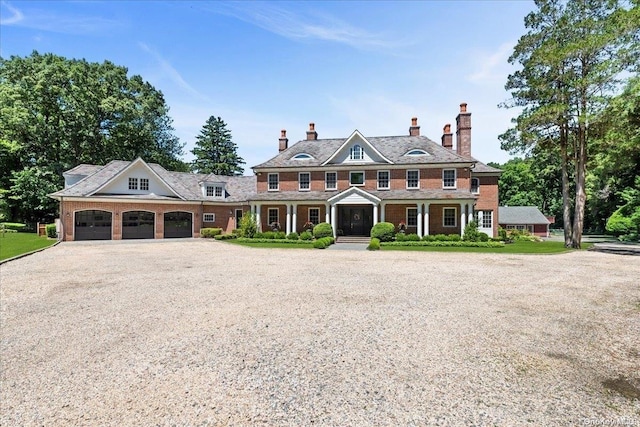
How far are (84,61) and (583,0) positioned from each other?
50877 millimetres

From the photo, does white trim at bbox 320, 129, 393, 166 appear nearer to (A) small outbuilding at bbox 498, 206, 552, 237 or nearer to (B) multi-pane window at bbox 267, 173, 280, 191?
(B) multi-pane window at bbox 267, 173, 280, 191

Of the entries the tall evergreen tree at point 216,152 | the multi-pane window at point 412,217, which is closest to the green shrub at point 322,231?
the multi-pane window at point 412,217

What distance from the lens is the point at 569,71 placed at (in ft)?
65.6

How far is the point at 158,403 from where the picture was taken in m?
3.79

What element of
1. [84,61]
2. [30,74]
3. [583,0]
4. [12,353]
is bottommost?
[12,353]

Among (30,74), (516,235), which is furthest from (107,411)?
(30,74)

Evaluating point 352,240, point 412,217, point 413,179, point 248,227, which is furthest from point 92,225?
point 413,179

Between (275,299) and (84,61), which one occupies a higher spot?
(84,61)

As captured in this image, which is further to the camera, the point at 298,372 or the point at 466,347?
the point at 466,347

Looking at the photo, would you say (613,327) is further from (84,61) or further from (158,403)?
(84,61)

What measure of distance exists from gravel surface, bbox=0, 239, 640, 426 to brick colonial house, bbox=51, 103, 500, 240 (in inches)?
649

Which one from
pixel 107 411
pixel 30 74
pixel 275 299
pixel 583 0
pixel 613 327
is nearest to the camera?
pixel 107 411

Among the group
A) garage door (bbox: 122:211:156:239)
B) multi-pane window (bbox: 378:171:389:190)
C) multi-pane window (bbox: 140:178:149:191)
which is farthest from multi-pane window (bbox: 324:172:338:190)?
multi-pane window (bbox: 140:178:149:191)

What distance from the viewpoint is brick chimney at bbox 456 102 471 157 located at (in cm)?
2930
